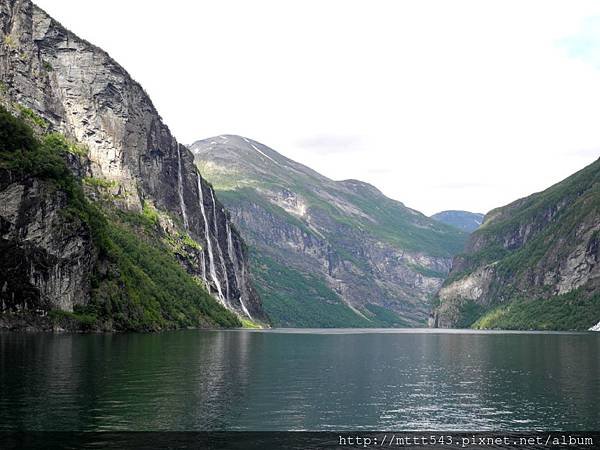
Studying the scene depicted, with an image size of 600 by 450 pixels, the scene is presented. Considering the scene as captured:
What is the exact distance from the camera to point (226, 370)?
241 ft

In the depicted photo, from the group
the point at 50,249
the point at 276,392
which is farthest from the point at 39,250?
the point at 276,392

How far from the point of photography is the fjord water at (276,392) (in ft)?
147

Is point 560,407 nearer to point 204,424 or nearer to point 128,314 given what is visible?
point 204,424

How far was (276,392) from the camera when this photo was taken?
191 ft

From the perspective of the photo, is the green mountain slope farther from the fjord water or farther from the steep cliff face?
the fjord water

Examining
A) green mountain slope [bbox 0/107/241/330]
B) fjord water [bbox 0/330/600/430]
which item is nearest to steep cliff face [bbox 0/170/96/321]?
green mountain slope [bbox 0/107/241/330]

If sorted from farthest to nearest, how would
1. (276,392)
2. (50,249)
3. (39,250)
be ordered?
1. (50,249)
2. (39,250)
3. (276,392)

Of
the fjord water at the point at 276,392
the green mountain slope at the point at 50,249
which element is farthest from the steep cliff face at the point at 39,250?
the fjord water at the point at 276,392

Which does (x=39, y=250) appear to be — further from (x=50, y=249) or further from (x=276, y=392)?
(x=276, y=392)

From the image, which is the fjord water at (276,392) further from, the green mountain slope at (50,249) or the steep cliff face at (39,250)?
the green mountain slope at (50,249)

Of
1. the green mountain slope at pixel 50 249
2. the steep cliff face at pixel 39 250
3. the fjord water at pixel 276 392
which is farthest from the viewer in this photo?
the green mountain slope at pixel 50 249

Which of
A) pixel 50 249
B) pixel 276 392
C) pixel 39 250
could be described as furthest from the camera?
pixel 50 249

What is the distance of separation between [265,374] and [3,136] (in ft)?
300

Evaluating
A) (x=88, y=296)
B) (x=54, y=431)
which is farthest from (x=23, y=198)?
(x=54, y=431)
